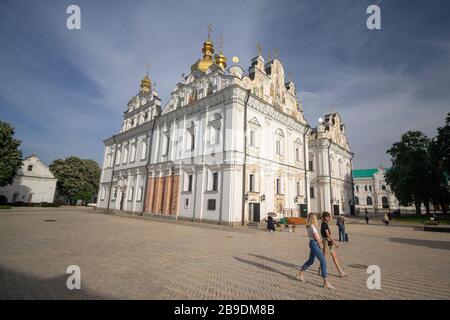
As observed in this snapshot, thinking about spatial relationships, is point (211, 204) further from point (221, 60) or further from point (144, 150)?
point (144, 150)

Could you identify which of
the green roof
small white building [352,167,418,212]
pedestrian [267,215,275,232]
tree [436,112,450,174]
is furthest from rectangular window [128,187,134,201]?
the green roof

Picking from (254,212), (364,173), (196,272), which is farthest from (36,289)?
(364,173)

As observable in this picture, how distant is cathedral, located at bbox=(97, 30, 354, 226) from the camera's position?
22.7 metres

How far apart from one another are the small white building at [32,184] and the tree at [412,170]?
73.7 metres

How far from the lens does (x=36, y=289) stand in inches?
203

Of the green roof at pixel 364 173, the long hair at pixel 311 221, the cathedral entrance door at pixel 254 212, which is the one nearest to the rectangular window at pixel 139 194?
the cathedral entrance door at pixel 254 212

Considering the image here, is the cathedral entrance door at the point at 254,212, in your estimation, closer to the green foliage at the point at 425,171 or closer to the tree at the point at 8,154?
the green foliage at the point at 425,171

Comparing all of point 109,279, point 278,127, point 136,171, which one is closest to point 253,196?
point 278,127

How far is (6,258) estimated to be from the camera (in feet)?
24.5

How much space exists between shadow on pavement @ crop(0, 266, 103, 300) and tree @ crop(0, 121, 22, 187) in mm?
40697

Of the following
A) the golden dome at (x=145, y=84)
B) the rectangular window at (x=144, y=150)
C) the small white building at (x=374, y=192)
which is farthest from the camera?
the small white building at (x=374, y=192)

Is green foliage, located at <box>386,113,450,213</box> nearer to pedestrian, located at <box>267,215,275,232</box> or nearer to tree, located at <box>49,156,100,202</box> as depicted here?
pedestrian, located at <box>267,215,275,232</box>

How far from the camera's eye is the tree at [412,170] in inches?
1428

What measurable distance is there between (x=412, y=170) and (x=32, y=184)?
7684cm
